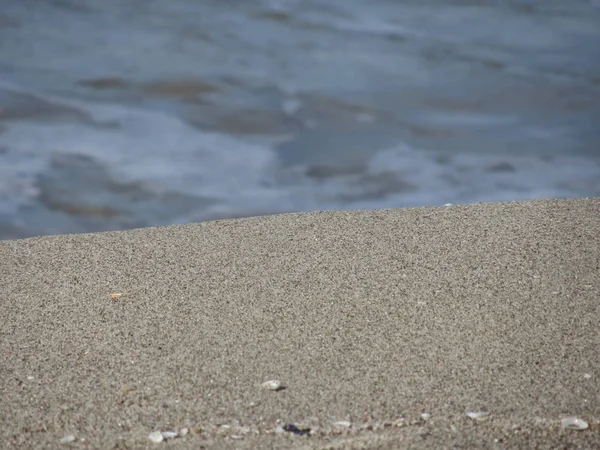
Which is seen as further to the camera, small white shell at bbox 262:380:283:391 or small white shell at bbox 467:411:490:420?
small white shell at bbox 262:380:283:391

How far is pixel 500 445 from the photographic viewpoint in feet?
5.38

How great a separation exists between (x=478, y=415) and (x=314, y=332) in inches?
23.1

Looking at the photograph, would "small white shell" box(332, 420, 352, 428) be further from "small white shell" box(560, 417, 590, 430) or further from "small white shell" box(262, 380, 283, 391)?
"small white shell" box(560, 417, 590, 430)

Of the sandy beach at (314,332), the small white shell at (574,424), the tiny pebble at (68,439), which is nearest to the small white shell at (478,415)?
the sandy beach at (314,332)

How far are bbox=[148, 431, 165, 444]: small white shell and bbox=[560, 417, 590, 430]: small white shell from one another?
0.86 meters

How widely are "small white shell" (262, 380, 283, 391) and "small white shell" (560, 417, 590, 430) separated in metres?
0.65

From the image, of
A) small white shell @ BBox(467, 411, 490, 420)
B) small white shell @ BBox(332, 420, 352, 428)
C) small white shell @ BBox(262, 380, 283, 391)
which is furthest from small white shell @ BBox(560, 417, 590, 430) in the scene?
small white shell @ BBox(262, 380, 283, 391)

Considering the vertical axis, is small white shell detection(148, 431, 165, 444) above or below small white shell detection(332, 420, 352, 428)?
below

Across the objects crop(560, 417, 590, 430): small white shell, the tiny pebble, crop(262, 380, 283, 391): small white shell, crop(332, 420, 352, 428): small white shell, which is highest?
crop(560, 417, 590, 430): small white shell

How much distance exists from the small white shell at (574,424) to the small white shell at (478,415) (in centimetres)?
16

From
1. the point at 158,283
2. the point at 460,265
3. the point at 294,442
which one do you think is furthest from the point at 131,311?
the point at 460,265

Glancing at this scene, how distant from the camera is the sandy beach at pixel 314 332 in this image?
5.71 feet

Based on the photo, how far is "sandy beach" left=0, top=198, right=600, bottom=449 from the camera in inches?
68.5

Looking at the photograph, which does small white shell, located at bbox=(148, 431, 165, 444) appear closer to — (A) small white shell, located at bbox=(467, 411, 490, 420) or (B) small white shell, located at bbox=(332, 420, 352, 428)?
(B) small white shell, located at bbox=(332, 420, 352, 428)
